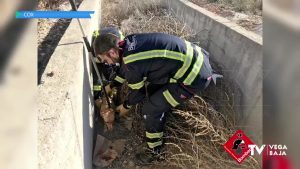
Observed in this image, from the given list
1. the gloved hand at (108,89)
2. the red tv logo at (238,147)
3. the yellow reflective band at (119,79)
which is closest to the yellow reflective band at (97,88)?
the gloved hand at (108,89)

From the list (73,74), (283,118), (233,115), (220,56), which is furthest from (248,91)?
(283,118)

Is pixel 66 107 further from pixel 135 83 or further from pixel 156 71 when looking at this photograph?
pixel 156 71

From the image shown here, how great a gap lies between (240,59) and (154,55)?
1.29 metres

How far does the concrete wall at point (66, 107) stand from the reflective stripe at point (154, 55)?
1.56 ft

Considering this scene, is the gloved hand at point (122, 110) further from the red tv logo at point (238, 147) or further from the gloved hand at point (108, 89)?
the red tv logo at point (238, 147)

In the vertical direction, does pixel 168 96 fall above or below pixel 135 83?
below

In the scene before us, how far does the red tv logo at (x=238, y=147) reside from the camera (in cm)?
335

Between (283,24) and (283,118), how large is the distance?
1.45 feet

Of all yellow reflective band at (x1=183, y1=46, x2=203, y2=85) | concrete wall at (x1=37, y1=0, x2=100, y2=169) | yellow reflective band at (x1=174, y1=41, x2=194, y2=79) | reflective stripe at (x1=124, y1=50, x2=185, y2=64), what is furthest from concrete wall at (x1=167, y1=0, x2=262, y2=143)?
concrete wall at (x1=37, y1=0, x2=100, y2=169)

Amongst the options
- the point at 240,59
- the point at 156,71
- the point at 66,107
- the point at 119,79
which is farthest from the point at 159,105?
the point at 66,107

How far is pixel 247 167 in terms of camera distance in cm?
342

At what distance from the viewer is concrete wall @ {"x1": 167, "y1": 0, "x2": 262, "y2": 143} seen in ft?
12.3

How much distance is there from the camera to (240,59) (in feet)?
13.4

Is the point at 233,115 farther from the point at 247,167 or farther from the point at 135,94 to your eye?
the point at 135,94
